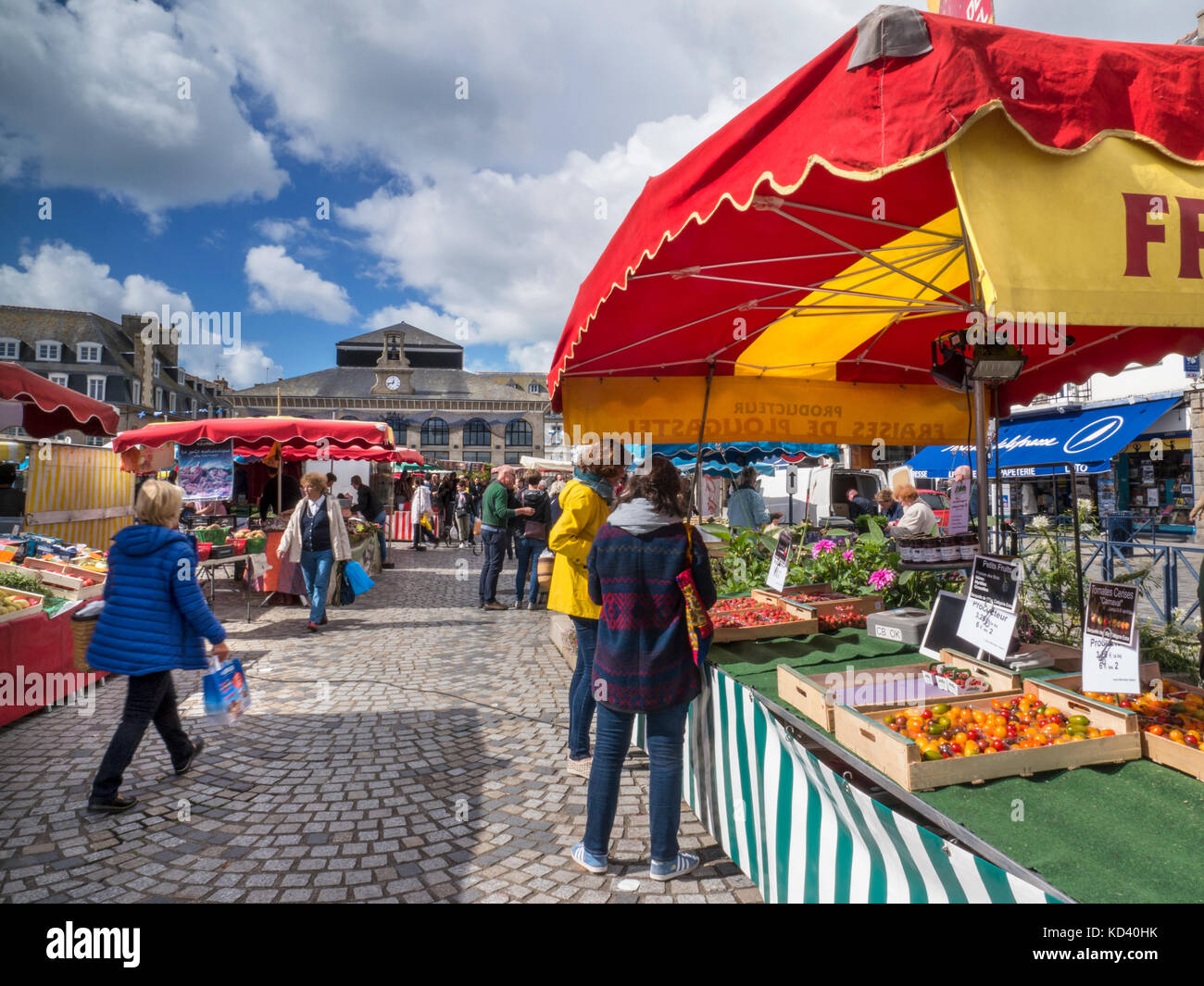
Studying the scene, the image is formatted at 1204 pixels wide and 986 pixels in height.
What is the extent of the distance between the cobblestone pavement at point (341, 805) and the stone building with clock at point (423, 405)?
171 ft

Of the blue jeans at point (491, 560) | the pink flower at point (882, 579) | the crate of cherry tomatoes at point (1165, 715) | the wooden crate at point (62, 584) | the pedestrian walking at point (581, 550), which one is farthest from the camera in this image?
the blue jeans at point (491, 560)

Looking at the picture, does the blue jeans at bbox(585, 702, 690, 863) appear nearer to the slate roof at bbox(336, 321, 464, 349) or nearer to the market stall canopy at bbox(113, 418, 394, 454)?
the market stall canopy at bbox(113, 418, 394, 454)

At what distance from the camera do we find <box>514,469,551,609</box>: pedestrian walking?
9.32 meters

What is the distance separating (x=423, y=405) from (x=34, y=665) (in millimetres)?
56443

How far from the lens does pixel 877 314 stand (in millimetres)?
4410

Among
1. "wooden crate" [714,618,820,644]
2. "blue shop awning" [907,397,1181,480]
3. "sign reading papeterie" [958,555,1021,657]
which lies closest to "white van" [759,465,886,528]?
"blue shop awning" [907,397,1181,480]

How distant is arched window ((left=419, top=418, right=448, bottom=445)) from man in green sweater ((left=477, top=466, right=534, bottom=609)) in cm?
5125

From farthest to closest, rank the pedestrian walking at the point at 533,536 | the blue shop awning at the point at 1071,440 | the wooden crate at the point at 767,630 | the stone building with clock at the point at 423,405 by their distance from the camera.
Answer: the stone building with clock at the point at 423,405 → the blue shop awning at the point at 1071,440 → the pedestrian walking at the point at 533,536 → the wooden crate at the point at 767,630

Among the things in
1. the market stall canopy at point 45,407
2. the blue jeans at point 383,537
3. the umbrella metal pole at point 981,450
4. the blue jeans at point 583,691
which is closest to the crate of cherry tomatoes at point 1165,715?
the umbrella metal pole at point 981,450

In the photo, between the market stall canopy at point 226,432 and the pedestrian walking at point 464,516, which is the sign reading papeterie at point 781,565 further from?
the pedestrian walking at point 464,516

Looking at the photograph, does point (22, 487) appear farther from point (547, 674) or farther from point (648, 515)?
point (648, 515)

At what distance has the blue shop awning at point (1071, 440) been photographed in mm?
15914

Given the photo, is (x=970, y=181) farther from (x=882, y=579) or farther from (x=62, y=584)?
(x=62, y=584)

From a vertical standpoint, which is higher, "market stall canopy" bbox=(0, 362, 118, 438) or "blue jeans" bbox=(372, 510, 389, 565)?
"market stall canopy" bbox=(0, 362, 118, 438)
